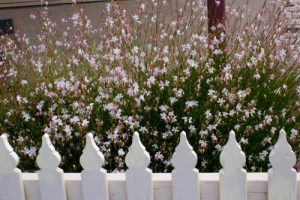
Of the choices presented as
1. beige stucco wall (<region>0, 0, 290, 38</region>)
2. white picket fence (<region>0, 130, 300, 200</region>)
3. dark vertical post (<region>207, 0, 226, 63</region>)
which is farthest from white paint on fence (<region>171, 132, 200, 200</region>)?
beige stucco wall (<region>0, 0, 290, 38</region>)

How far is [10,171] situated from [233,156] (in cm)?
92

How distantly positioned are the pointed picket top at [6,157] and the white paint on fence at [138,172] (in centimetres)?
48

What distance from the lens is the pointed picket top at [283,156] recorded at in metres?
1.91

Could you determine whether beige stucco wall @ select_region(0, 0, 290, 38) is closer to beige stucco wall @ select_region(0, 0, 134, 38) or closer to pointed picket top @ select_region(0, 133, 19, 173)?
beige stucco wall @ select_region(0, 0, 134, 38)

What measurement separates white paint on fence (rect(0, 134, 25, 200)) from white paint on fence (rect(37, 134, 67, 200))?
3.8 inches

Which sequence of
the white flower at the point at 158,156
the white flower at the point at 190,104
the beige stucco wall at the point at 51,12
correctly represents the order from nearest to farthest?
the white flower at the point at 158,156 < the white flower at the point at 190,104 < the beige stucco wall at the point at 51,12

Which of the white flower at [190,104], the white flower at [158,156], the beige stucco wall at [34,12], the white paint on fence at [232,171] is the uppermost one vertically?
the beige stucco wall at [34,12]

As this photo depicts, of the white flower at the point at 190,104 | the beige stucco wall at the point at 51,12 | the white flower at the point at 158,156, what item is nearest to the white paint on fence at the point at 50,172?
the white flower at the point at 158,156

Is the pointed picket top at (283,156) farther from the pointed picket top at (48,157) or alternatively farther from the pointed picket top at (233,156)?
the pointed picket top at (48,157)

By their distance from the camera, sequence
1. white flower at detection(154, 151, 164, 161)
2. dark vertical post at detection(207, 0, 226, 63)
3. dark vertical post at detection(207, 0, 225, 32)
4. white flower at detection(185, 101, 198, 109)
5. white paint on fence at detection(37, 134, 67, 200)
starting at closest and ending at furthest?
white paint on fence at detection(37, 134, 67, 200) < white flower at detection(154, 151, 164, 161) < white flower at detection(185, 101, 198, 109) < dark vertical post at detection(207, 0, 226, 63) < dark vertical post at detection(207, 0, 225, 32)

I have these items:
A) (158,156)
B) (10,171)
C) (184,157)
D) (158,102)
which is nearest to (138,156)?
(184,157)

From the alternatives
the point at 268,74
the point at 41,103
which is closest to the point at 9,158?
the point at 41,103

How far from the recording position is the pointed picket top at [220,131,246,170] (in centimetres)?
193

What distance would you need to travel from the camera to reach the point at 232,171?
6.39ft
